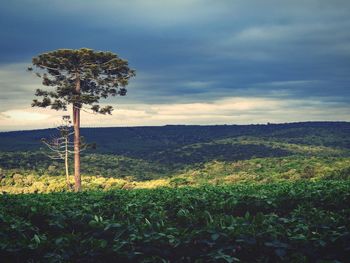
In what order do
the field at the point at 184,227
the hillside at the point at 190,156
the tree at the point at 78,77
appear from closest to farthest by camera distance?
the field at the point at 184,227, the tree at the point at 78,77, the hillside at the point at 190,156

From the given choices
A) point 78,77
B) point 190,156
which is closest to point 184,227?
point 78,77

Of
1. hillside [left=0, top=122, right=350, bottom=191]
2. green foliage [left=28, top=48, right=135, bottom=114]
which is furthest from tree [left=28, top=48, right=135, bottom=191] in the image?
hillside [left=0, top=122, right=350, bottom=191]

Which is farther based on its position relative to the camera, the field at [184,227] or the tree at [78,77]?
the tree at [78,77]

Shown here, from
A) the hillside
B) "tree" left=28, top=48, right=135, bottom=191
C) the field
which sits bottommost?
the hillside

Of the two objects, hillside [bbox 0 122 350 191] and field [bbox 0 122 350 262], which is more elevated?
field [bbox 0 122 350 262]

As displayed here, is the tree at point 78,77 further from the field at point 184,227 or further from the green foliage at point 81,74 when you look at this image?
the field at point 184,227

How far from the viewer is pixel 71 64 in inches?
1344

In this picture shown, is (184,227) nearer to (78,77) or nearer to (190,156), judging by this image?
(78,77)

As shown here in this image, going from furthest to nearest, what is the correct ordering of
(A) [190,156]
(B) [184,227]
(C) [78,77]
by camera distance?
(A) [190,156], (C) [78,77], (B) [184,227]

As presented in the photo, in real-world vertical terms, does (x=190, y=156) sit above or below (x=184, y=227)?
below

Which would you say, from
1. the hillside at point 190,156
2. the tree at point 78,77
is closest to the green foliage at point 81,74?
the tree at point 78,77

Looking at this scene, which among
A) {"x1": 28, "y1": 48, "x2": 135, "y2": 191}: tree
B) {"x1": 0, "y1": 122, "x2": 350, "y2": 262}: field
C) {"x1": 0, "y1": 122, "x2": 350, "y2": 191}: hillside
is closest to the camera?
{"x1": 0, "y1": 122, "x2": 350, "y2": 262}: field

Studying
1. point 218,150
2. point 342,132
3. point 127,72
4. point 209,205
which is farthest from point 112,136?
point 209,205

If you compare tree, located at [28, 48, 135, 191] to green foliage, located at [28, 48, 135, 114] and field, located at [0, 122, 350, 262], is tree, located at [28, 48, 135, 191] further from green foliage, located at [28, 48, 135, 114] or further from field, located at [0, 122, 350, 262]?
field, located at [0, 122, 350, 262]
